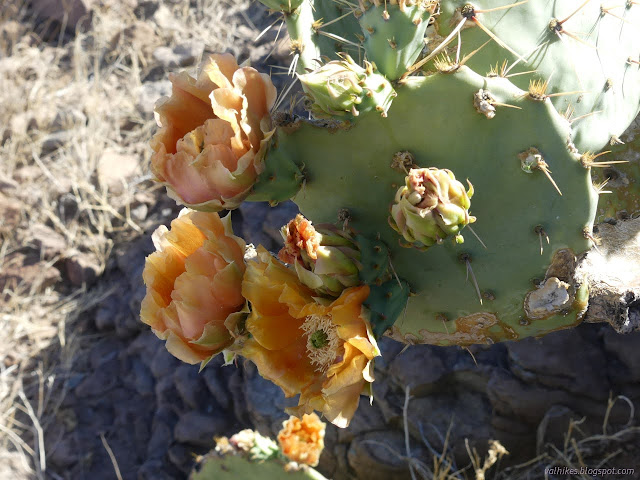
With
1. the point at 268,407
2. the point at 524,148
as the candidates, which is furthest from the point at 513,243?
the point at 268,407

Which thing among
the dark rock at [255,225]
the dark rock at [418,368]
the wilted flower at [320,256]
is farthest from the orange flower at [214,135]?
the dark rock at [255,225]

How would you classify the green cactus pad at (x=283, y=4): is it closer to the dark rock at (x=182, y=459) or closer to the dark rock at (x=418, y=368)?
the dark rock at (x=418, y=368)

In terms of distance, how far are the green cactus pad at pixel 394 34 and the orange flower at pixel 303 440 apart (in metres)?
1.06

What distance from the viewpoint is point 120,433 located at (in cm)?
276

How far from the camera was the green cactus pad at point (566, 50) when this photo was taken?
1263 mm

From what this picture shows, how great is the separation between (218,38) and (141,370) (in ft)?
5.70

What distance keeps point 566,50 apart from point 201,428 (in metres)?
1.93

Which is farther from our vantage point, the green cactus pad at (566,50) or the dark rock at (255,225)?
the dark rock at (255,225)

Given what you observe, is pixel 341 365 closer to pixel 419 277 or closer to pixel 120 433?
pixel 419 277

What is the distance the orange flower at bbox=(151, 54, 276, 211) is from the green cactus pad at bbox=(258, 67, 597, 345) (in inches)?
3.5

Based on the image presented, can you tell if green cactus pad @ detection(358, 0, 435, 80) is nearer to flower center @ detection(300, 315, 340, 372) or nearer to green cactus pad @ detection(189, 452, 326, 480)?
A: flower center @ detection(300, 315, 340, 372)

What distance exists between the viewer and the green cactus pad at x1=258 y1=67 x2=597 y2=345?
3.60 ft

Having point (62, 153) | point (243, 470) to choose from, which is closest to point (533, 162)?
point (243, 470)

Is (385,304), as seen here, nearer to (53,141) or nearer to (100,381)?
(100,381)
